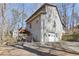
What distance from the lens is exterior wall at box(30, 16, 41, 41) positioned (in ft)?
8.43

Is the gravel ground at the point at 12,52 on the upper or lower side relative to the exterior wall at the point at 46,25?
lower

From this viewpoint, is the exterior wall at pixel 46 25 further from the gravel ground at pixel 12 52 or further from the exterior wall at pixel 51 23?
the gravel ground at pixel 12 52

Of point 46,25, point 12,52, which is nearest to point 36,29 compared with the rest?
point 46,25

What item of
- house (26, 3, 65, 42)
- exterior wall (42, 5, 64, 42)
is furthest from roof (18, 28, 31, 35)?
exterior wall (42, 5, 64, 42)

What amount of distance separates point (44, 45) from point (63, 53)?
0.88ft

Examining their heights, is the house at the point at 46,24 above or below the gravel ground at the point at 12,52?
above

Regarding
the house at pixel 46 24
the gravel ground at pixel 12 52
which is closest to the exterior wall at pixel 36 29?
the house at pixel 46 24

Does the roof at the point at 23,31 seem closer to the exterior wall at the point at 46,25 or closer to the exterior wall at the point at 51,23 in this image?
the exterior wall at the point at 46,25

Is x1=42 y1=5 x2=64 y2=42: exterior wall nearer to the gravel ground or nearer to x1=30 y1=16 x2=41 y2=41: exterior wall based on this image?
x1=30 y1=16 x2=41 y2=41: exterior wall

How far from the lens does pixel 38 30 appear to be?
8.50 feet

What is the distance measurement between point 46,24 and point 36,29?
0.15 meters

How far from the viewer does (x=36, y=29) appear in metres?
2.60

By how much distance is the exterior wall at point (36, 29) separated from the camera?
101 inches

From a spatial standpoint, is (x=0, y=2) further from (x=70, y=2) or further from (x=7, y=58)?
(x=70, y=2)
